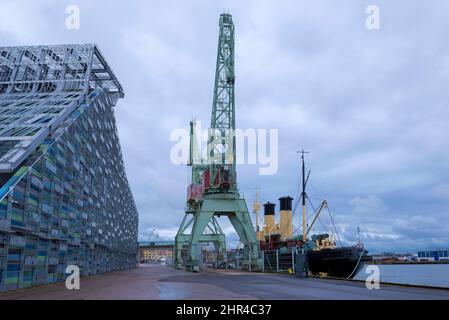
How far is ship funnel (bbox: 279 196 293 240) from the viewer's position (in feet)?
256

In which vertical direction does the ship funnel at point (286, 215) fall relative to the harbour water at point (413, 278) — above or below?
above

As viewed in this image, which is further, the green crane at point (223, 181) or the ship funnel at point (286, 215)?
the ship funnel at point (286, 215)

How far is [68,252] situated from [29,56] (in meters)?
33.1

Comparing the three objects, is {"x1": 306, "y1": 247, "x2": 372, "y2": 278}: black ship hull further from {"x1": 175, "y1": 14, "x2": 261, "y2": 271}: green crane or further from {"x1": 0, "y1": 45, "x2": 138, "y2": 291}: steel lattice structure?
{"x1": 0, "y1": 45, "x2": 138, "y2": 291}: steel lattice structure

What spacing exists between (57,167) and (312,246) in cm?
4074

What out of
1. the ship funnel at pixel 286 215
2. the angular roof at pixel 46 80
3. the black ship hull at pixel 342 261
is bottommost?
the black ship hull at pixel 342 261

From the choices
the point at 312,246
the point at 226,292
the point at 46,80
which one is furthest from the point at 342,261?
the point at 46,80

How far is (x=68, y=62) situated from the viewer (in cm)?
5562

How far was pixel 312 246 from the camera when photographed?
62344 millimetres

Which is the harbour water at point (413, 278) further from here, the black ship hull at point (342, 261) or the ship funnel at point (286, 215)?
the ship funnel at point (286, 215)

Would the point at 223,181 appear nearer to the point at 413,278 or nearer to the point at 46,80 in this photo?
the point at 46,80

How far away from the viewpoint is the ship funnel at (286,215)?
78.0 metres

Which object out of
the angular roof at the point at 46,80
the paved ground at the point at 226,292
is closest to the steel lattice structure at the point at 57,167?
the angular roof at the point at 46,80

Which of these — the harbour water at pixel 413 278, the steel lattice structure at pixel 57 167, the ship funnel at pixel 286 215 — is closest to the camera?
the steel lattice structure at pixel 57 167
